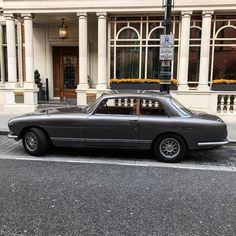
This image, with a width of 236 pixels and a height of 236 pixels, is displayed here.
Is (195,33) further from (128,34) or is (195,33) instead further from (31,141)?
(31,141)

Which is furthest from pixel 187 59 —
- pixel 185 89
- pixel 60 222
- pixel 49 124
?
pixel 60 222

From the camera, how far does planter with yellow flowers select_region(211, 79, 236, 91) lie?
12109 mm

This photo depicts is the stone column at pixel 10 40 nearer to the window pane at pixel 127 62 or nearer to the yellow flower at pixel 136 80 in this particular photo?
the yellow flower at pixel 136 80

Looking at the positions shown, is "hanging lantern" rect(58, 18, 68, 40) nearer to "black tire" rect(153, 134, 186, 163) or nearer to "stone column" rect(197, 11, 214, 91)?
"stone column" rect(197, 11, 214, 91)

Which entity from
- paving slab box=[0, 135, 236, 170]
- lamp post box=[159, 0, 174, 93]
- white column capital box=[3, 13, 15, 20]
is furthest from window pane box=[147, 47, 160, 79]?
paving slab box=[0, 135, 236, 170]

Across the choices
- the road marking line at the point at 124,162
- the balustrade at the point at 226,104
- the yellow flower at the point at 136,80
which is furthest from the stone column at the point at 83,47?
the road marking line at the point at 124,162

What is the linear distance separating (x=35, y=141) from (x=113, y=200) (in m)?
3.14

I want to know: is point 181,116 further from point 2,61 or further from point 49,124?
point 2,61

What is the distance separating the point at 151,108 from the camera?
688 centimetres

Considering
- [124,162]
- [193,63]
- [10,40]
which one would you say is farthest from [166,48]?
[10,40]

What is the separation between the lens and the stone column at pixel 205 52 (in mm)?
11898

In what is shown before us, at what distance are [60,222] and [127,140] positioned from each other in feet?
10.4

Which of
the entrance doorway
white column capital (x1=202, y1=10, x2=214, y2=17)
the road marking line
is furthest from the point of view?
the entrance doorway

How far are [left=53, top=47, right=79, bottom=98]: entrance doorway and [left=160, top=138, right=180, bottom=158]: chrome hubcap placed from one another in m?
9.88
